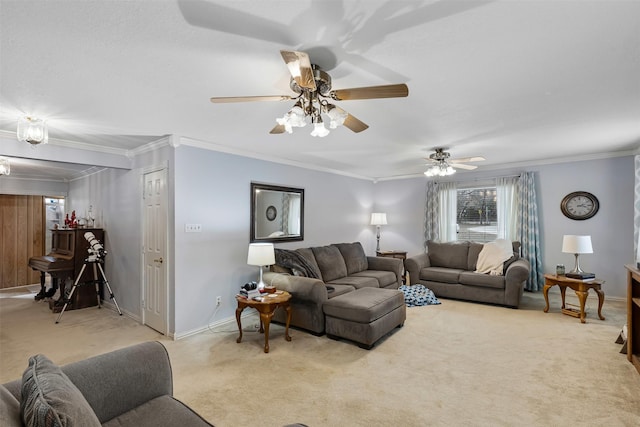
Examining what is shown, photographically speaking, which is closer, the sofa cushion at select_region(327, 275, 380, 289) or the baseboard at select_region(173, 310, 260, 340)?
the baseboard at select_region(173, 310, 260, 340)

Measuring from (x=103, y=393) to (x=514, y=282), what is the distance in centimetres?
483

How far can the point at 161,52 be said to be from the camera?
1.79 m

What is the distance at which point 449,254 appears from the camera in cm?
560

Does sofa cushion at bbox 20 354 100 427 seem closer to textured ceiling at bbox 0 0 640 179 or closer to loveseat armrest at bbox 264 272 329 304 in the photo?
textured ceiling at bbox 0 0 640 179

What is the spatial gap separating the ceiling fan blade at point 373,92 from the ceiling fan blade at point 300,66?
0.23 m

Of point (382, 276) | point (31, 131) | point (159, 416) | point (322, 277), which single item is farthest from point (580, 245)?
point (31, 131)

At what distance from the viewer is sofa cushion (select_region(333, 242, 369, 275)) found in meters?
5.02

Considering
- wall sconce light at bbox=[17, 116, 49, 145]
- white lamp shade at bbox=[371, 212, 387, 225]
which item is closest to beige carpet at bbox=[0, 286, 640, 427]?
wall sconce light at bbox=[17, 116, 49, 145]

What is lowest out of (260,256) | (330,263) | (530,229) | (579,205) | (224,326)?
(224,326)

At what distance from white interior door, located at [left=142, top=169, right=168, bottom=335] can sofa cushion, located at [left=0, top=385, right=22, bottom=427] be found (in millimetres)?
2616

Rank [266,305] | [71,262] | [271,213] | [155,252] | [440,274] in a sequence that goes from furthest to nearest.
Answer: [440,274] < [71,262] < [271,213] < [155,252] < [266,305]

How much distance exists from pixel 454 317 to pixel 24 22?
480 centimetres

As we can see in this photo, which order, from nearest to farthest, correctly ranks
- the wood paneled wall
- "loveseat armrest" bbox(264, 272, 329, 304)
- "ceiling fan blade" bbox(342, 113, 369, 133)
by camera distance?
"ceiling fan blade" bbox(342, 113, 369, 133), "loveseat armrest" bbox(264, 272, 329, 304), the wood paneled wall

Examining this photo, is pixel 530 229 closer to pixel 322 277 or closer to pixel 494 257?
pixel 494 257
